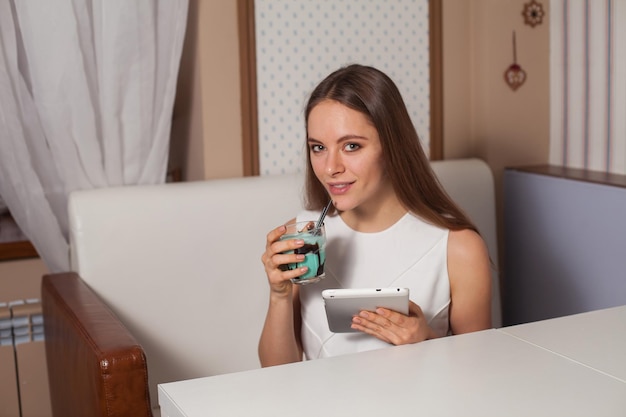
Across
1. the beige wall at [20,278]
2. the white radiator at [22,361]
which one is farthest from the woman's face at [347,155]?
the beige wall at [20,278]

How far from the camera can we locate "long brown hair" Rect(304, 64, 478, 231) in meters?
1.86

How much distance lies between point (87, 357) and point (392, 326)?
2.10 ft

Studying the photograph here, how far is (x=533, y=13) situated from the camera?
2770 millimetres

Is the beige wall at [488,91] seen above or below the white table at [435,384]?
above

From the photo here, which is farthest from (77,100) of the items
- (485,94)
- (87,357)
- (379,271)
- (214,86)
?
(485,94)

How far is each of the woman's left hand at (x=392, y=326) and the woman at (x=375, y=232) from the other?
143 millimetres

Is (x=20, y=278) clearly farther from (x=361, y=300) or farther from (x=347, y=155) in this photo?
(x=361, y=300)

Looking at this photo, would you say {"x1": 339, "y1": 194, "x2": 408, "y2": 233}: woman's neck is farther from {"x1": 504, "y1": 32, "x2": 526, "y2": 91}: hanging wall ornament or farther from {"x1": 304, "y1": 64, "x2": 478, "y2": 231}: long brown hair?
{"x1": 504, "y1": 32, "x2": 526, "y2": 91}: hanging wall ornament

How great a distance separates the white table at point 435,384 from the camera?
1.20 metres

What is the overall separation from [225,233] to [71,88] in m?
0.58

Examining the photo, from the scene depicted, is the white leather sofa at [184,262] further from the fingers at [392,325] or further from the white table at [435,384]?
the white table at [435,384]

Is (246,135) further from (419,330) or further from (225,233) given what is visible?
(419,330)

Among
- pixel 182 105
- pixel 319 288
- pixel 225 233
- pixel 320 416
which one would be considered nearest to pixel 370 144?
pixel 319 288

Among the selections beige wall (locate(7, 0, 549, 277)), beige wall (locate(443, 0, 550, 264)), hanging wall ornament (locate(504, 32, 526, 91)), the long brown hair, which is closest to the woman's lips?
the long brown hair
